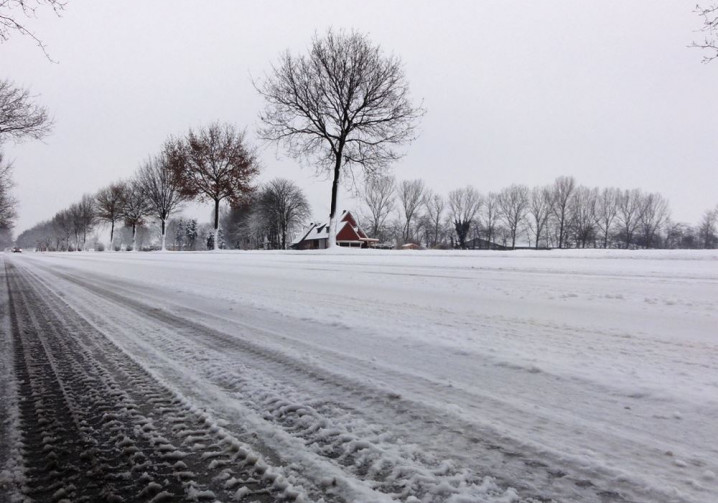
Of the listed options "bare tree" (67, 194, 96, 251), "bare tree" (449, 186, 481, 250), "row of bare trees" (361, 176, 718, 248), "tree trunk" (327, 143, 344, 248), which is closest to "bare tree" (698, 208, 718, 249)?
"row of bare trees" (361, 176, 718, 248)

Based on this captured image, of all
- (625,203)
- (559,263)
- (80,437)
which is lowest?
(80,437)

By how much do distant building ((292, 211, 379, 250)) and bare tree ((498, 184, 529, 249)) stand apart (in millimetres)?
34938

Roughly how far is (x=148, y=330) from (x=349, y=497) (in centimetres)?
380

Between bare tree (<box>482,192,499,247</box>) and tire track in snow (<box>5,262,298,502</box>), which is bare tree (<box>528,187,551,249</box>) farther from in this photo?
tire track in snow (<box>5,262,298,502</box>)

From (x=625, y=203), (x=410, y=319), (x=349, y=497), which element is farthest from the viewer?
(x=625, y=203)

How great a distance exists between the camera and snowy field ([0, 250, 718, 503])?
161 cm

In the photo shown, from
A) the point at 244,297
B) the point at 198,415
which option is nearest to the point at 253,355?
the point at 198,415

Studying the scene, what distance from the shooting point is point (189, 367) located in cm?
309

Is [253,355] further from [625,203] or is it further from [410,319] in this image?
[625,203]

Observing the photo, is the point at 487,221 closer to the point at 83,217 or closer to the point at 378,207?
the point at 378,207

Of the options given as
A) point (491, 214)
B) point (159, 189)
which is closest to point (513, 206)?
point (491, 214)

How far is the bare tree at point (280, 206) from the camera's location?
74.8 m

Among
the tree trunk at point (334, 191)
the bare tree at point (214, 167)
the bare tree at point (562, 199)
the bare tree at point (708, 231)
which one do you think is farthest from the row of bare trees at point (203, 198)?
the bare tree at point (708, 231)

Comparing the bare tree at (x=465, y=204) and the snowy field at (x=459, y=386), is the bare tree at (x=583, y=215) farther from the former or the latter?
the snowy field at (x=459, y=386)
